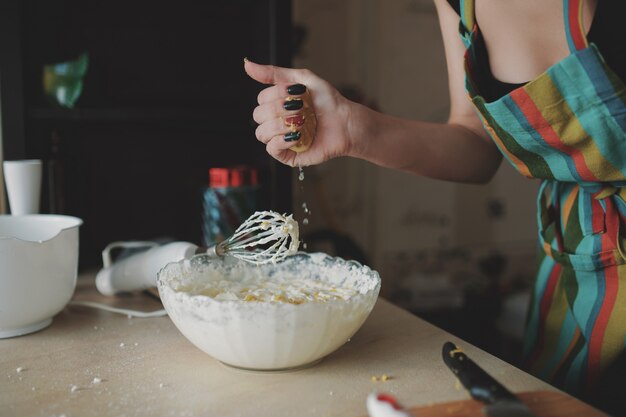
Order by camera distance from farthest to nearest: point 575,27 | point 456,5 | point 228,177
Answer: point 228,177 < point 456,5 < point 575,27

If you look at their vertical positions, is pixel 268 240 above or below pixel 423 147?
below

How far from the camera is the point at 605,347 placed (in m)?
0.85

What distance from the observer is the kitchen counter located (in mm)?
632

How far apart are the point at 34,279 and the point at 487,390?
0.60 meters

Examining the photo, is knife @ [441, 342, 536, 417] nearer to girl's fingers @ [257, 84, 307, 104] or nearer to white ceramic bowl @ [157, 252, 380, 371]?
white ceramic bowl @ [157, 252, 380, 371]

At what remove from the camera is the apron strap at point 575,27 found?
0.80 m

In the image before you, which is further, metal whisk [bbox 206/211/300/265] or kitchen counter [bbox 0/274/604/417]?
metal whisk [bbox 206/211/300/265]

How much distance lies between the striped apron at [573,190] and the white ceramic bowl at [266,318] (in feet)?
1.04

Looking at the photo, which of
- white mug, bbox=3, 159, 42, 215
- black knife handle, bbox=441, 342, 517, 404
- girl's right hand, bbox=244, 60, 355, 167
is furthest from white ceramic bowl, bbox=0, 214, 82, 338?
black knife handle, bbox=441, 342, 517, 404

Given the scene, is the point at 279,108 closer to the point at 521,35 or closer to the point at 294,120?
the point at 294,120

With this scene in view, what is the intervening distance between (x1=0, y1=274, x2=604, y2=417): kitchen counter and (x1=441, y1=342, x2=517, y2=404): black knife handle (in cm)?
3

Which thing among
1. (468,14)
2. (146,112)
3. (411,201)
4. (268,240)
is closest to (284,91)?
(268,240)

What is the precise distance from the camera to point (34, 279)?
32.0 inches

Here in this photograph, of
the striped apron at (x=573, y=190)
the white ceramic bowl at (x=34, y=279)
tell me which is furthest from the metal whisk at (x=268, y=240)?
the striped apron at (x=573, y=190)
